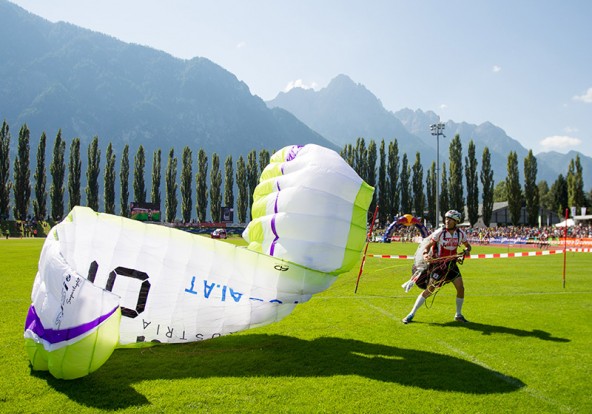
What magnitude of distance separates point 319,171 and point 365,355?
3002 millimetres

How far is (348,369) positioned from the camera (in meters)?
6.20

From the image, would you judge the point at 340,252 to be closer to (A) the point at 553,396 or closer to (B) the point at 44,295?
(A) the point at 553,396

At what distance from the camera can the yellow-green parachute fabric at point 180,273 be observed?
17.8 feet

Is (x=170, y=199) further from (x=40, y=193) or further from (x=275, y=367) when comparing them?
(x=275, y=367)

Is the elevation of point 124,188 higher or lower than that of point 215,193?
higher

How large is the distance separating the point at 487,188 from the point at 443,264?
6939 cm

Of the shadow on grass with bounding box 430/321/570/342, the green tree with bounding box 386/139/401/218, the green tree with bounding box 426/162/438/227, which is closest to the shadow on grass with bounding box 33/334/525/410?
the shadow on grass with bounding box 430/321/570/342

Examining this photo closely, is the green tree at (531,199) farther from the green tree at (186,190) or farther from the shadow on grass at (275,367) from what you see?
the shadow on grass at (275,367)

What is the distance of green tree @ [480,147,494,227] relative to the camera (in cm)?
7106

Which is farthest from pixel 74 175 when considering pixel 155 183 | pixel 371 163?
pixel 371 163

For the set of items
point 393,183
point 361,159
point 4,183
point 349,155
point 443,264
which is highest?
point 349,155

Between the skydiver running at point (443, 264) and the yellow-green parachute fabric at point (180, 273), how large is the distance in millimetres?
2832

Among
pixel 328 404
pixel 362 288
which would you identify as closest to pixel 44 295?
pixel 328 404

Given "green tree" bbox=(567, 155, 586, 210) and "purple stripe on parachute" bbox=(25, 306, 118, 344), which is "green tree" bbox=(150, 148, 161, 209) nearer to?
"green tree" bbox=(567, 155, 586, 210)
